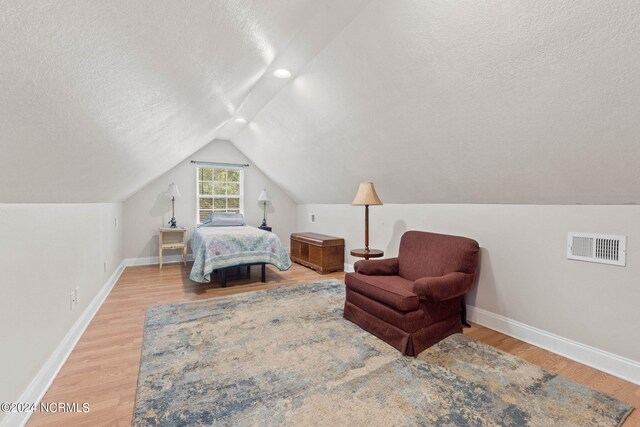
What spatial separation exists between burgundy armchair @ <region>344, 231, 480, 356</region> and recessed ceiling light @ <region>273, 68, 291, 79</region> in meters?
1.92

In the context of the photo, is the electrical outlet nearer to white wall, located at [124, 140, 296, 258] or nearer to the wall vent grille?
white wall, located at [124, 140, 296, 258]

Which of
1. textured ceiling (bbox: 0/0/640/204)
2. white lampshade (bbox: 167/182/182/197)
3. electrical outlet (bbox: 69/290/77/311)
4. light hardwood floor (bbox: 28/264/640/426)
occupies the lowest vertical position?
light hardwood floor (bbox: 28/264/640/426)

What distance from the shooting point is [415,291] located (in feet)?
7.23

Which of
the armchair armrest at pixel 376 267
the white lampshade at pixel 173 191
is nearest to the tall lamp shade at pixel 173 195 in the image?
the white lampshade at pixel 173 191

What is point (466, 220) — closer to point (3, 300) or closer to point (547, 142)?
point (547, 142)

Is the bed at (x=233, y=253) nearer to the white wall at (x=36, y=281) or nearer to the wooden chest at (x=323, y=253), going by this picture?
the wooden chest at (x=323, y=253)

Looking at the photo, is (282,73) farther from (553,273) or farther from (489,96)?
(553,273)

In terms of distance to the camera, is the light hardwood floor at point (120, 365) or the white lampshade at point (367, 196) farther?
the white lampshade at point (367, 196)

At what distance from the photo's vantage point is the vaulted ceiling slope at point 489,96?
4.69 ft

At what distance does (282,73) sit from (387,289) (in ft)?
7.00

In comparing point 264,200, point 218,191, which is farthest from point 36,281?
point 264,200

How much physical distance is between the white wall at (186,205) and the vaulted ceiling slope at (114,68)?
2966mm

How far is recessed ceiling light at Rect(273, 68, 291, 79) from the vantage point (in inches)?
105

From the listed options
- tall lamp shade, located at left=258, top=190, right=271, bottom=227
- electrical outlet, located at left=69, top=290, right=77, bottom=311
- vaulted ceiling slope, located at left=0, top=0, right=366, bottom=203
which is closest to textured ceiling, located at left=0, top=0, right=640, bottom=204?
vaulted ceiling slope, located at left=0, top=0, right=366, bottom=203
